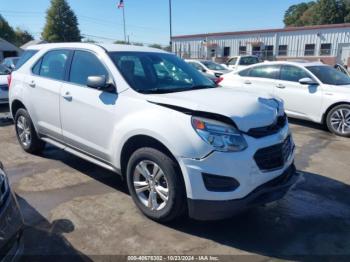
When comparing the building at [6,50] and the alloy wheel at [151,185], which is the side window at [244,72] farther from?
the building at [6,50]

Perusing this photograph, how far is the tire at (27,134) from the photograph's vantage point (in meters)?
5.40

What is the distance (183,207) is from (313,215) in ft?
5.16

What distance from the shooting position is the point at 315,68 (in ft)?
26.7

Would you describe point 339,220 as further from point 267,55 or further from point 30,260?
point 267,55

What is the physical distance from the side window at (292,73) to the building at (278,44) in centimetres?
2411

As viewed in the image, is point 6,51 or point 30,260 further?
point 6,51

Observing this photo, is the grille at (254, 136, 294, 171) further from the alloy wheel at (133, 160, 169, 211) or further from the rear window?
the rear window

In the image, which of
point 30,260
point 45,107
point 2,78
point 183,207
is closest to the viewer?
point 30,260

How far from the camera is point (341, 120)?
24.1 feet

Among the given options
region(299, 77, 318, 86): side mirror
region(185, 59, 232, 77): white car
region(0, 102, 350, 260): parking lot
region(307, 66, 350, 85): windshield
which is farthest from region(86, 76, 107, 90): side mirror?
region(185, 59, 232, 77): white car

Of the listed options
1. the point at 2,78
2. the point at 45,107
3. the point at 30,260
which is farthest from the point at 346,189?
the point at 2,78

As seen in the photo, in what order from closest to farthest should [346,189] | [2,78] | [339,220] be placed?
[339,220] < [346,189] < [2,78]

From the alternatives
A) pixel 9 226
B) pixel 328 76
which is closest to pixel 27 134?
pixel 9 226

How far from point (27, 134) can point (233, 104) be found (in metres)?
3.83
